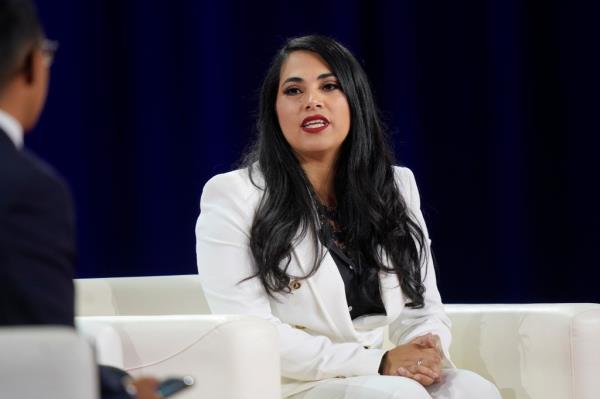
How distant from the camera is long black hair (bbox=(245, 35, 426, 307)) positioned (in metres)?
2.52

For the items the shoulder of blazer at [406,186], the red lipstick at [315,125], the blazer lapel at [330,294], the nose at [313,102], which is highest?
the nose at [313,102]

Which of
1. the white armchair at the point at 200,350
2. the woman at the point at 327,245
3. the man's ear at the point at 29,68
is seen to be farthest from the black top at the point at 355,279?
the man's ear at the point at 29,68

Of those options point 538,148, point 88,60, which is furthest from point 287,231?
point 538,148

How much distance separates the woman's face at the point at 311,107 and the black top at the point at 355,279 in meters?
0.18

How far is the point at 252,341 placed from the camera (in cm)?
204

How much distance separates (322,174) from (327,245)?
23 cm

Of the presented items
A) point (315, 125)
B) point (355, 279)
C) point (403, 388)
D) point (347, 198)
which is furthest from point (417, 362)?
point (315, 125)

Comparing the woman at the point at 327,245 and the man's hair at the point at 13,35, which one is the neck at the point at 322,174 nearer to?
the woman at the point at 327,245

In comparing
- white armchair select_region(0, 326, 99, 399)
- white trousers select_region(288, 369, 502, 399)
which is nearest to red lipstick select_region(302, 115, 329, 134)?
white trousers select_region(288, 369, 502, 399)

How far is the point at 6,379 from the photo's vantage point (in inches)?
50.2

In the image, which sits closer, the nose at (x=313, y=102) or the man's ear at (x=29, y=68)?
the man's ear at (x=29, y=68)

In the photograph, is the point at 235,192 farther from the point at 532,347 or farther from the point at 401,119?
the point at 401,119

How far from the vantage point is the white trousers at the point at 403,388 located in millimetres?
2250

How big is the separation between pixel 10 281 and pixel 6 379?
11cm
